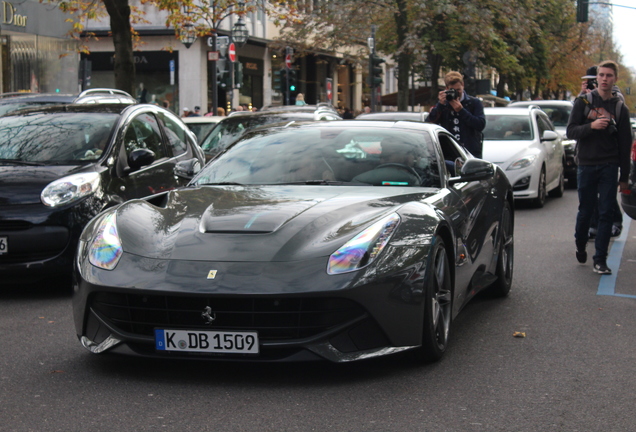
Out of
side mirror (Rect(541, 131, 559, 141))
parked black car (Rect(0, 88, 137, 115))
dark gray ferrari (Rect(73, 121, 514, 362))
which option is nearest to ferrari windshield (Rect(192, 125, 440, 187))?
dark gray ferrari (Rect(73, 121, 514, 362))

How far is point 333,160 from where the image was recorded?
623cm

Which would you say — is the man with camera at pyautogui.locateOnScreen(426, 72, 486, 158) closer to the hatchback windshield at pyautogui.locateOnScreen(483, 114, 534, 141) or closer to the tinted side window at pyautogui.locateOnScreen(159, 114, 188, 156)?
the tinted side window at pyautogui.locateOnScreen(159, 114, 188, 156)

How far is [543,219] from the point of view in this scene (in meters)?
14.0

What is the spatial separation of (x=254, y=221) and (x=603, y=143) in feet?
15.4

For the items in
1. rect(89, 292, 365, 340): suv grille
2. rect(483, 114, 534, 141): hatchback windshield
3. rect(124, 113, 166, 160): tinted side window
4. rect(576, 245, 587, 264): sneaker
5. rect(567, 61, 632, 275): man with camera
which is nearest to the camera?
rect(89, 292, 365, 340): suv grille

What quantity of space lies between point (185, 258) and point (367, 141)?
6.16 feet

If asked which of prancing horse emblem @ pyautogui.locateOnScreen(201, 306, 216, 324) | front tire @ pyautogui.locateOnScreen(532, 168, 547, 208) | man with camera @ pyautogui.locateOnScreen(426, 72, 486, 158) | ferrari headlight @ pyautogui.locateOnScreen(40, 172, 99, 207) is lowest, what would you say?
front tire @ pyautogui.locateOnScreen(532, 168, 547, 208)

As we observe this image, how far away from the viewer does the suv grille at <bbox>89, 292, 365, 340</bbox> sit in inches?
186

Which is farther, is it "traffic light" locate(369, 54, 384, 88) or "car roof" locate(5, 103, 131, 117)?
"traffic light" locate(369, 54, 384, 88)

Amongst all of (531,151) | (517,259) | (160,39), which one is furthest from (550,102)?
(160,39)

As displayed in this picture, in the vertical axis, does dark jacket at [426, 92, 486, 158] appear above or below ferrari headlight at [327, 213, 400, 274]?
above

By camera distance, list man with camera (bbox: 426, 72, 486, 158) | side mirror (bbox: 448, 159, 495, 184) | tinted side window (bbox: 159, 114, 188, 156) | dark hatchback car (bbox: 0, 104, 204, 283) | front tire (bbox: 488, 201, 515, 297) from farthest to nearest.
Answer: man with camera (bbox: 426, 72, 486, 158), tinted side window (bbox: 159, 114, 188, 156), dark hatchback car (bbox: 0, 104, 204, 283), front tire (bbox: 488, 201, 515, 297), side mirror (bbox: 448, 159, 495, 184)

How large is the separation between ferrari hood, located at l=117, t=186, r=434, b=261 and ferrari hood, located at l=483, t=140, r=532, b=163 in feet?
31.8

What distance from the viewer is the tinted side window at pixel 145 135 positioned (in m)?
8.92
